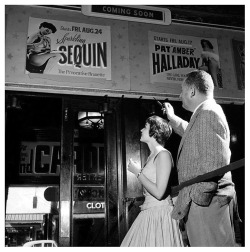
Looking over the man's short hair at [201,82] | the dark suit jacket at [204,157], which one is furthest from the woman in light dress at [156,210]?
the man's short hair at [201,82]

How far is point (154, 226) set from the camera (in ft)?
7.74

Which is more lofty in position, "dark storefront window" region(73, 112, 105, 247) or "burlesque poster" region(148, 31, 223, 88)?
"burlesque poster" region(148, 31, 223, 88)

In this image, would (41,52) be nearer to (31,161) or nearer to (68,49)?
(68,49)

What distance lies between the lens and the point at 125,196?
4.32m

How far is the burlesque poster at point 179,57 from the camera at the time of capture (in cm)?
497

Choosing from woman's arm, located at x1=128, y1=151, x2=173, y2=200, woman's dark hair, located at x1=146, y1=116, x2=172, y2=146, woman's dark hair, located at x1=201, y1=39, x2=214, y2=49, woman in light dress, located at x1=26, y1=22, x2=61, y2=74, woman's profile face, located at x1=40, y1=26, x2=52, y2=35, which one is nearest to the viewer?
woman's arm, located at x1=128, y1=151, x2=173, y2=200

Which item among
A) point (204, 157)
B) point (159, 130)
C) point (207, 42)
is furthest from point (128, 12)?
point (204, 157)

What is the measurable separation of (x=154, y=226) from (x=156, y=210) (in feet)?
0.45

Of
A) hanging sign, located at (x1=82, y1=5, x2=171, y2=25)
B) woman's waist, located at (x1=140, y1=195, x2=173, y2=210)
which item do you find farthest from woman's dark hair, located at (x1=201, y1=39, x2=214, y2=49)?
woman's waist, located at (x1=140, y1=195, x2=173, y2=210)

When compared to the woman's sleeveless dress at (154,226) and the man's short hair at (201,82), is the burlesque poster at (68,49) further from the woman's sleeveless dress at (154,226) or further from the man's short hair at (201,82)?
the man's short hair at (201,82)

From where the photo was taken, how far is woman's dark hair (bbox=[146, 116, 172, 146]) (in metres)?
2.74

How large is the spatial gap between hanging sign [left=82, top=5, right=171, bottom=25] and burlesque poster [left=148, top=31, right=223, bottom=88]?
0.81ft

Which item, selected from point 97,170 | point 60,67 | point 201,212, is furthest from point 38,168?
point 201,212

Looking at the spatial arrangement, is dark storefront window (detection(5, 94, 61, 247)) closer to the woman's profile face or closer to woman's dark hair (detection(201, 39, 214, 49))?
the woman's profile face
